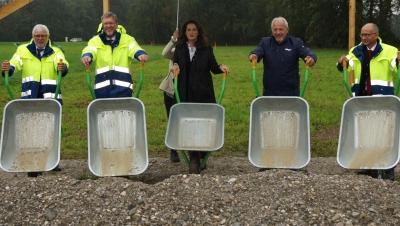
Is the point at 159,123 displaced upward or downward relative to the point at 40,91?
downward

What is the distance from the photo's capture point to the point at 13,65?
5477 mm

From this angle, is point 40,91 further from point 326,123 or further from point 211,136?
point 326,123

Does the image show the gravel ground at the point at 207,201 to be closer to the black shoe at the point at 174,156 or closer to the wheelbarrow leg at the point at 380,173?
the wheelbarrow leg at the point at 380,173

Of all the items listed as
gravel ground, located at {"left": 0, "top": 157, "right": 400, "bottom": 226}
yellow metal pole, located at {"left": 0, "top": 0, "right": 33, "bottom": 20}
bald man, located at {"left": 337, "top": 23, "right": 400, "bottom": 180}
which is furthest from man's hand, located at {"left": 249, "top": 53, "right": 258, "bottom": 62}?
yellow metal pole, located at {"left": 0, "top": 0, "right": 33, "bottom": 20}

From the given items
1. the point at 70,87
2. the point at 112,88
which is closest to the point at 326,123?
the point at 112,88

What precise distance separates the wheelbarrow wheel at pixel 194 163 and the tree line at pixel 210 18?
33195 mm

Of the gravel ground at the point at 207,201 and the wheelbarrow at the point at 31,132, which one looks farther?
the wheelbarrow at the point at 31,132

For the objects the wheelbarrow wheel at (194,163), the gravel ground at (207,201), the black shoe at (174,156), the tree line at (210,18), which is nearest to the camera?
the gravel ground at (207,201)

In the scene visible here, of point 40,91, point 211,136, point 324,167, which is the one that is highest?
point 40,91

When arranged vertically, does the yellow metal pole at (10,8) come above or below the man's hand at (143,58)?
above

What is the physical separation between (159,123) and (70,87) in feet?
20.7

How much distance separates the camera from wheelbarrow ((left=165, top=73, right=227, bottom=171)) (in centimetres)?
553

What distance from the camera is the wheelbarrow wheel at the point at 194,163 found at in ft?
18.0

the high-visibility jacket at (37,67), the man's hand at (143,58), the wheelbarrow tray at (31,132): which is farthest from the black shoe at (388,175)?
the high-visibility jacket at (37,67)
